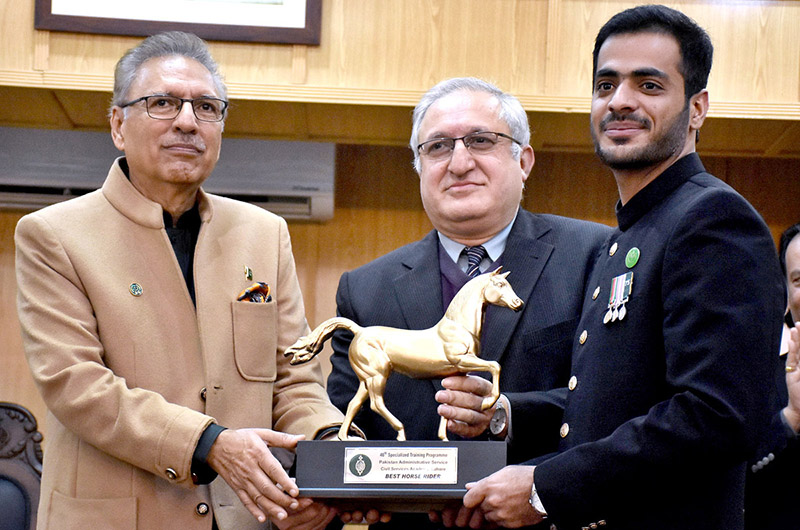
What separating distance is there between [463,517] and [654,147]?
79 cm

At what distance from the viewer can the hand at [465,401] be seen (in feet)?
6.21

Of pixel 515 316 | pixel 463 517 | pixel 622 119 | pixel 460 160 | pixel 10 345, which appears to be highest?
pixel 622 119

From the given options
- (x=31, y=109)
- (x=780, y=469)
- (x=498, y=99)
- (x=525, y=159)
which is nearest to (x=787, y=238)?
(x=780, y=469)

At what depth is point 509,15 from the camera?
4.11 meters

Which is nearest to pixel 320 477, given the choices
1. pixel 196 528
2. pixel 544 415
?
pixel 196 528

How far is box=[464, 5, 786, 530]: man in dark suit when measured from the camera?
160cm

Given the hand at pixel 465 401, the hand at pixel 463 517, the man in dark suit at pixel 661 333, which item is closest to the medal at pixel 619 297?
the man in dark suit at pixel 661 333

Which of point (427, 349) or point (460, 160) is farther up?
point (460, 160)

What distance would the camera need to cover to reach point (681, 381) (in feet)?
5.30

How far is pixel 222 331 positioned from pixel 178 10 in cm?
226

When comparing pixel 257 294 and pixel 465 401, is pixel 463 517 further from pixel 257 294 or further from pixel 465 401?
pixel 257 294

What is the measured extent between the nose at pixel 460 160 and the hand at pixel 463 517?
2.64 ft

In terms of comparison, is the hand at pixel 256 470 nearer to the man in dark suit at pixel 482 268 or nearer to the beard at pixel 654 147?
the man in dark suit at pixel 482 268

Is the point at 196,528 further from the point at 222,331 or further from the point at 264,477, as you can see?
the point at 222,331
